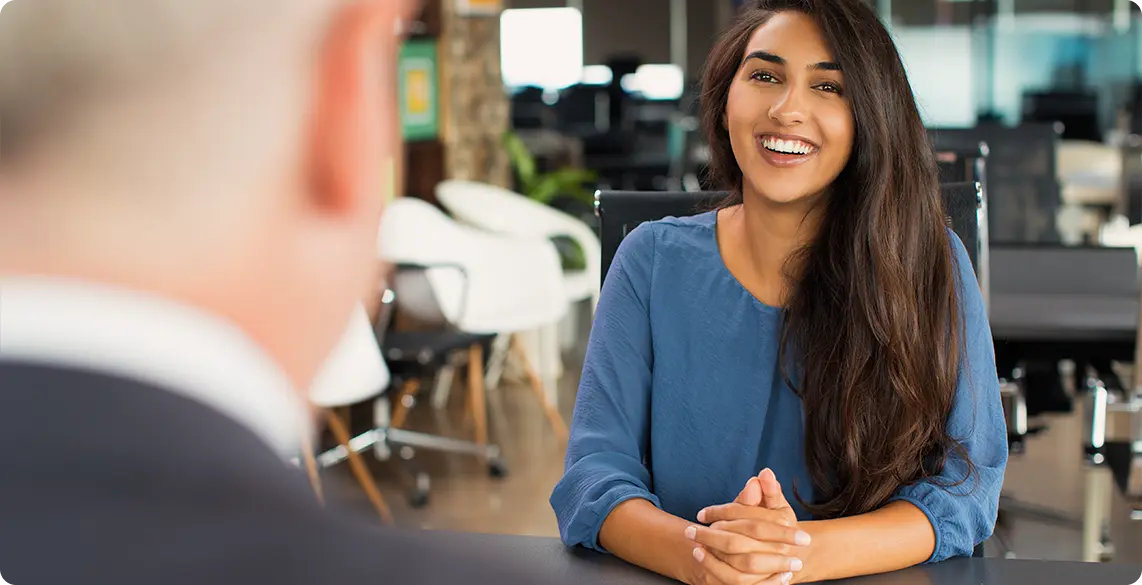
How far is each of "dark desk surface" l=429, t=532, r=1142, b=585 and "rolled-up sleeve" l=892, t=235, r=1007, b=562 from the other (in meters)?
0.14

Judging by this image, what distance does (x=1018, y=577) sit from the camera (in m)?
1.18

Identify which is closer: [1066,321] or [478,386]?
[1066,321]

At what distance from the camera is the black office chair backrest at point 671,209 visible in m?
1.92

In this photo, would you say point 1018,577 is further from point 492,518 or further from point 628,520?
point 492,518

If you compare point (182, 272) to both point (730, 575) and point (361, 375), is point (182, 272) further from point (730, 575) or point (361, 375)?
point (361, 375)

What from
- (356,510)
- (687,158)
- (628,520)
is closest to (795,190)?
(628,520)

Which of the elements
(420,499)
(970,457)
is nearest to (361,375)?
(420,499)

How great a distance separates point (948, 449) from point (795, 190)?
0.37 meters

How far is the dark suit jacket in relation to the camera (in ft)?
0.80

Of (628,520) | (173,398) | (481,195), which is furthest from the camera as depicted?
(481,195)

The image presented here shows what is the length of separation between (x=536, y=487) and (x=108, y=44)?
410cm

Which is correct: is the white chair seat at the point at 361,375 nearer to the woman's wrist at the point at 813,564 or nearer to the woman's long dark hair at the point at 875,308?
the woman's long dark hair at the point at 875,308

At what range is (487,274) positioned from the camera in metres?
4.97

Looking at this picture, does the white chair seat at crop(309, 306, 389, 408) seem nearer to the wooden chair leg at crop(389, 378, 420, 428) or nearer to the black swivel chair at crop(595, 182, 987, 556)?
the wooden chair leg at crop(389, 378, 420, 428)
